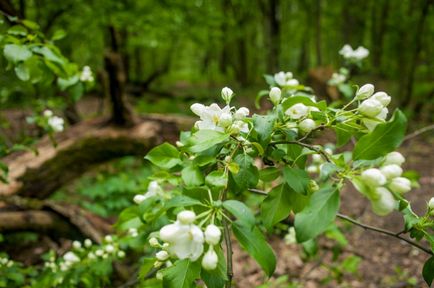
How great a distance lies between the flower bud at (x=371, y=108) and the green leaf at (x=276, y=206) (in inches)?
12.5

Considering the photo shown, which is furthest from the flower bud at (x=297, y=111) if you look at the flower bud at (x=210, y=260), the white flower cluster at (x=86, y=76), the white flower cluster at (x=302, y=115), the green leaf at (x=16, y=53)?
the white flower cluster at (x=86, y=76)

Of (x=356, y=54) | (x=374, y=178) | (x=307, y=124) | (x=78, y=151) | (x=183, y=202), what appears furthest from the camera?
(x=78, y=151)

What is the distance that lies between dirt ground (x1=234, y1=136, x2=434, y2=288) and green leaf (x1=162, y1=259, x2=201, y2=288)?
1855 millimetres

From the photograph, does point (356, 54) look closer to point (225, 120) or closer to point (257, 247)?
point (225, 120)

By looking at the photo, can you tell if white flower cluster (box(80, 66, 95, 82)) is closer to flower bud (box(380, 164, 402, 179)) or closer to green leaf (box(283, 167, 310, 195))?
green leaf (box(283, 167, 310, 195))

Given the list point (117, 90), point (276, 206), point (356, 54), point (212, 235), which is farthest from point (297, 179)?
point (117, 90)

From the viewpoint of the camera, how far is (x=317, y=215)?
0.94 m

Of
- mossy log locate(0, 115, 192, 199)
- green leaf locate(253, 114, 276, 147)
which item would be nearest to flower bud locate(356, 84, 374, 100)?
green leaf locate(253, 114, 276, 147)

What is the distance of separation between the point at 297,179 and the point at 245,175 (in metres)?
0.15

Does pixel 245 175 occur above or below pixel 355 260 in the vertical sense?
above

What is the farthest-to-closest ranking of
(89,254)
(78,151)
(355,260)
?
(78,151) < (355,260) < (89,254)

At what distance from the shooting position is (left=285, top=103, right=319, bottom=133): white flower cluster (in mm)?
1138

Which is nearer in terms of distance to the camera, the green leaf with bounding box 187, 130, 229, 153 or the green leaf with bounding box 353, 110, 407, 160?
the green leaf with bounding box 353, 110, 407, 160

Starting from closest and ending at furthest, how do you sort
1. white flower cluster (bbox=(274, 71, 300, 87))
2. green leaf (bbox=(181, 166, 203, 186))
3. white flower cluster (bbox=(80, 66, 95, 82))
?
green leaf (bbox=(181, 166, 203, 186)), white flower cluster (bbox=(274, 71, 300, 87)), white flower cluster (bbox=(80, 66, 95, 82))
